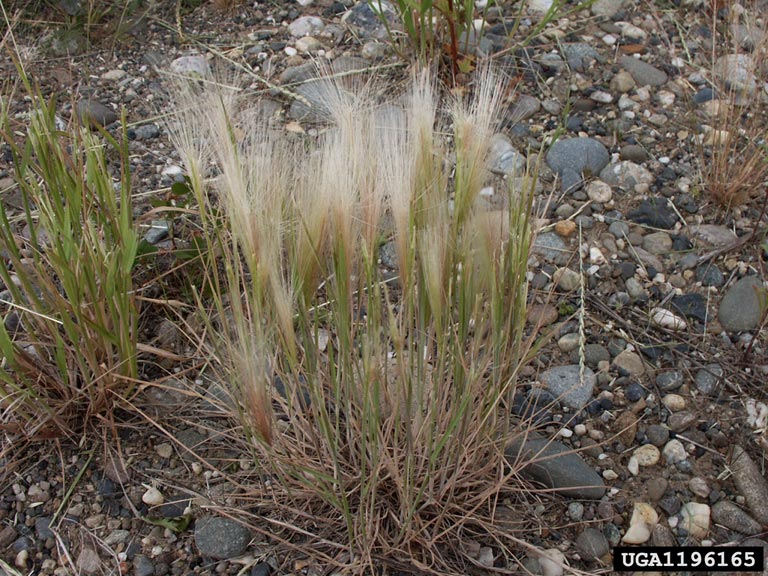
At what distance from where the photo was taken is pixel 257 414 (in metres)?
1.31

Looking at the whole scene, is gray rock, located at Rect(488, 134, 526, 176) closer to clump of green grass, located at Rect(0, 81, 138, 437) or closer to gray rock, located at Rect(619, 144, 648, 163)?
gray rock, located at Rect(619, 144, 648, 163)

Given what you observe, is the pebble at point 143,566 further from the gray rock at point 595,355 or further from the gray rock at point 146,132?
the gray rock at point 146,132

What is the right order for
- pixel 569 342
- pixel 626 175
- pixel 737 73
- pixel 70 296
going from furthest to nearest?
1. pixel 737 73
2. pixel 626 175
3. pixel 569 342
4. pixel 70 296

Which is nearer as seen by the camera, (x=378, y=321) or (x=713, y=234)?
(x=378, y=321)

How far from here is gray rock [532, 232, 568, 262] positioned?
2.06 meters

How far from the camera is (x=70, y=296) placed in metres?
1.48

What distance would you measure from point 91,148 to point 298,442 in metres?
0.69

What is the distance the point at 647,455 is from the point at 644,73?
1.37 m

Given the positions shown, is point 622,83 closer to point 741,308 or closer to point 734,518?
point 741,308

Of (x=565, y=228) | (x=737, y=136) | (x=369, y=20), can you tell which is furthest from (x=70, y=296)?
(x=737, y=136)

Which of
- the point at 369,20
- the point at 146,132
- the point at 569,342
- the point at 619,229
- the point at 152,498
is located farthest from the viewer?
the point at 369,20

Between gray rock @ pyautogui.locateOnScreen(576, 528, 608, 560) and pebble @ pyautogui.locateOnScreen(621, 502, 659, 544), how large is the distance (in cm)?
4

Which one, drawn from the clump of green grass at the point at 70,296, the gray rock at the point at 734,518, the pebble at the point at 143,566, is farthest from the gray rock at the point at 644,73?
the pebble at the point at 143,566

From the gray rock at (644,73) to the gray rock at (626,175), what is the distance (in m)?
0.40
